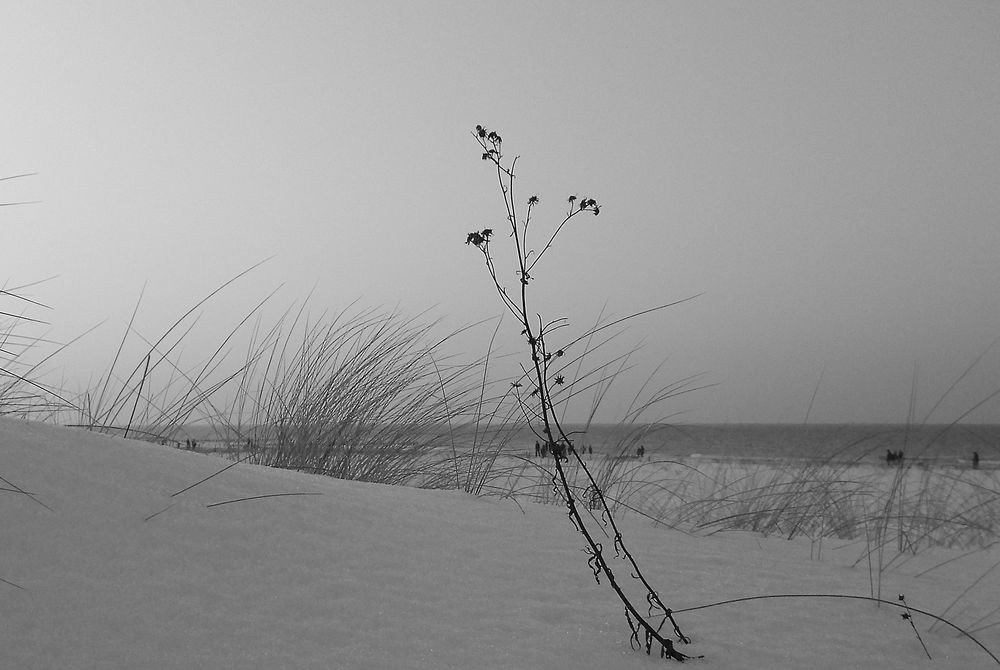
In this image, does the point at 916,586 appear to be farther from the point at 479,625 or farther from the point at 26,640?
the point at 26,640

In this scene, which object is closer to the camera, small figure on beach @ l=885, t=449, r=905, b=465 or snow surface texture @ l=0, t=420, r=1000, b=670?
snow surface texture @ l=0, t=420, r=1000, b=670

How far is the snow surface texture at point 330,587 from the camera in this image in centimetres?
90

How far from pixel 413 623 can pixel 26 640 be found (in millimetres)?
472

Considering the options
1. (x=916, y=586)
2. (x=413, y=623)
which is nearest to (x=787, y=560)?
(x=916, y=586)

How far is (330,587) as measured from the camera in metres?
1.08

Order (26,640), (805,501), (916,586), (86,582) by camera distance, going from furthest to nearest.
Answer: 1. (805,501)
2. (916,586)
3. (86,582)
4. (26,640)

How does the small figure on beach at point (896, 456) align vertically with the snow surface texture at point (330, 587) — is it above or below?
above

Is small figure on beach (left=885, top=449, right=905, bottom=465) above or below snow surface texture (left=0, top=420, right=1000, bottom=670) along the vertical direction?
above

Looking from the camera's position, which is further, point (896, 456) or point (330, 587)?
point (896, 456)

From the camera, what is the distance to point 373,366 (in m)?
3.53

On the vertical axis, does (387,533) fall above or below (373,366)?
below

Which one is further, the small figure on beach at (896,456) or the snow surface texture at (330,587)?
the small figure on beach at (896,456)

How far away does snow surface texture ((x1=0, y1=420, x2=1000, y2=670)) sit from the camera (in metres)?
0.90

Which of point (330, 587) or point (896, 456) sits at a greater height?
point (896, 456)
